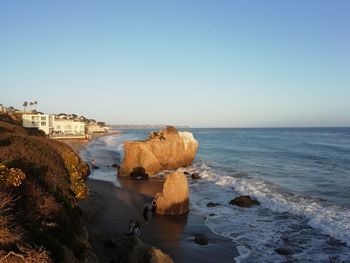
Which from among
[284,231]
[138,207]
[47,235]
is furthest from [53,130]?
[47,235]

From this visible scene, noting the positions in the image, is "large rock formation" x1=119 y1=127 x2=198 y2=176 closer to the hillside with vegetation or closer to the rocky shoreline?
the rocky shoreline

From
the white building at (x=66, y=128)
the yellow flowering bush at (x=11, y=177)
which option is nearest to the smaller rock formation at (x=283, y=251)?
the yellow flowering bush at (x=11, y=177)

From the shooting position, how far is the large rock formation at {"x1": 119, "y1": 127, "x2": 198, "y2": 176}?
4525cm

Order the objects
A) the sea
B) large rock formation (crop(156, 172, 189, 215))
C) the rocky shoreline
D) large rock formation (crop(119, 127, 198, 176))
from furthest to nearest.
Answer: 1. large rock formation (crop(119, 127, 198, 176))
2. large rock formation (crop(156, 172, 189, 215))
3. the sea
4. the rocky shoreline

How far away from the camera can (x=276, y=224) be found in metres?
24.6

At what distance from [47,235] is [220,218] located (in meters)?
16.9

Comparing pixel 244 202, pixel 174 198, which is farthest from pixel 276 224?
pixel 174 198

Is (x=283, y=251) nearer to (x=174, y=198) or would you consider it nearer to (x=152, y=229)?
(x=152, y=229)

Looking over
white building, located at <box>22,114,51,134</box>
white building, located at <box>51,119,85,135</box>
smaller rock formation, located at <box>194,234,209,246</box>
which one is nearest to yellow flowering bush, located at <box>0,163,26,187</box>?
smaller rock formation, located at <box>194,234,209,246</box>

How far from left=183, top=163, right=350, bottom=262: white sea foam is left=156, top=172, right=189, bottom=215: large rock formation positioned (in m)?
1.57

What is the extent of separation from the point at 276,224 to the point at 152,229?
796cm

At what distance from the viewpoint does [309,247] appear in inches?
795

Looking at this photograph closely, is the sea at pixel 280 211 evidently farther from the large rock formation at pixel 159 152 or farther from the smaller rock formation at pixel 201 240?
the large rock formation at pixel 159 152

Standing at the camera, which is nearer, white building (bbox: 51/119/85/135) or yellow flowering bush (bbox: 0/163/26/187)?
yellow flowering bush (bbox: 0/163/26/187)
